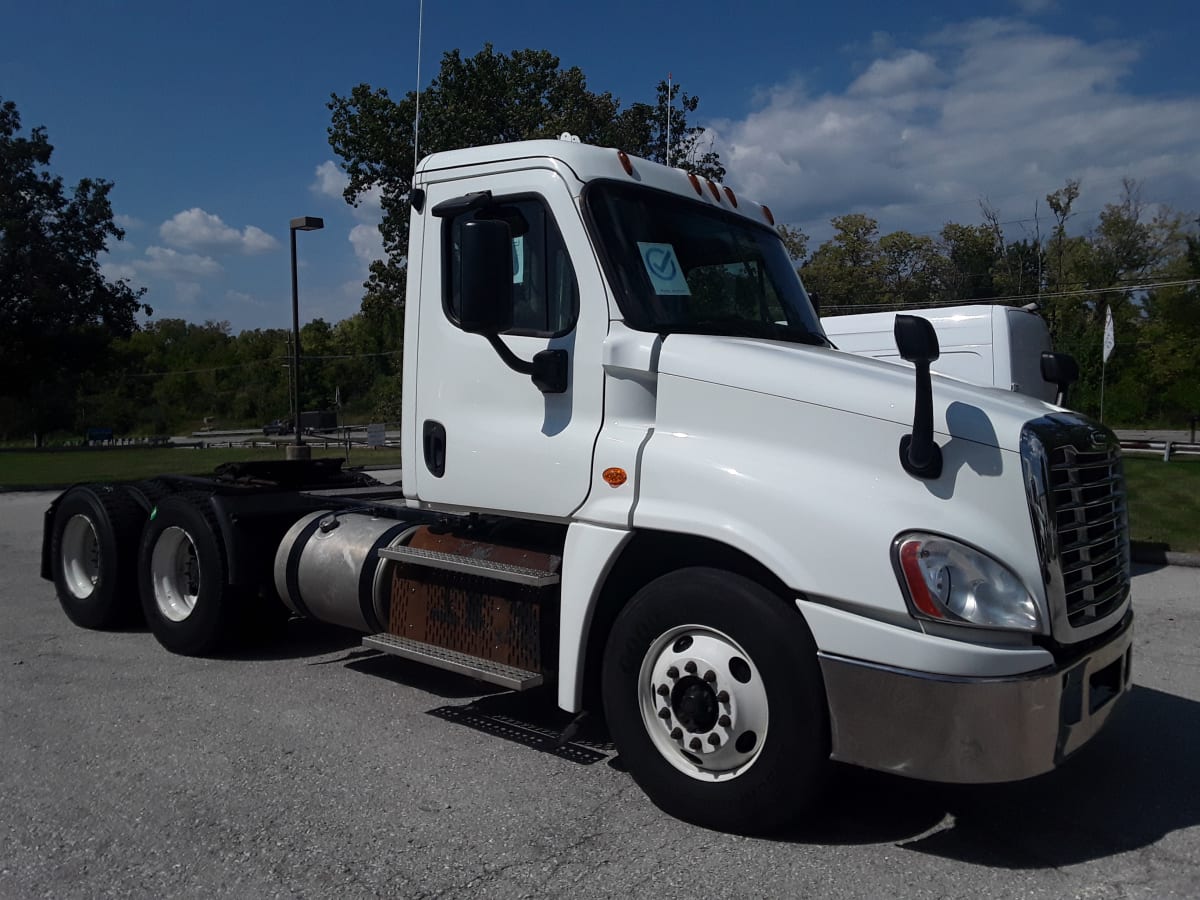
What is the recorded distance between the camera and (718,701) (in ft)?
12.4

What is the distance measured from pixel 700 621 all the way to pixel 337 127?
1271 inches

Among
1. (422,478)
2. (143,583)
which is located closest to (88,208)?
(143,583)

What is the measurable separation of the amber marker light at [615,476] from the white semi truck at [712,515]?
0.12ft

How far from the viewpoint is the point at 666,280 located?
4535 mm

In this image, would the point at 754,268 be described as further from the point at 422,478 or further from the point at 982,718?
the point at 982,718

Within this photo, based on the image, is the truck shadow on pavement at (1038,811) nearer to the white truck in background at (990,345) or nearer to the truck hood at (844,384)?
the truck hood at (844,384)

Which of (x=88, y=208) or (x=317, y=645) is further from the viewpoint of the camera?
(x=88, y=208)

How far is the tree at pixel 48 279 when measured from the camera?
31.7m

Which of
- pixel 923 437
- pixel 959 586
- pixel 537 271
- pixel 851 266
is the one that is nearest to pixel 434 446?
pixel 537 271

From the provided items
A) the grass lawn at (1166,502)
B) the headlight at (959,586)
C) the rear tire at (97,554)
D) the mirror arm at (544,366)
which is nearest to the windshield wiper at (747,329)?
the mirror arm at (544,366)

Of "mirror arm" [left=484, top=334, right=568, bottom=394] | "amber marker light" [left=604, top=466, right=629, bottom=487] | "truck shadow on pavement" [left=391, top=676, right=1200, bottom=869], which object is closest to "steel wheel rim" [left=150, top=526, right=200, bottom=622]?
"truck shadow on pavement" [left=391, top=676, right=1200, bottom=869]

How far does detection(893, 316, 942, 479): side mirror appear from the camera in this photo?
3447 millimetres

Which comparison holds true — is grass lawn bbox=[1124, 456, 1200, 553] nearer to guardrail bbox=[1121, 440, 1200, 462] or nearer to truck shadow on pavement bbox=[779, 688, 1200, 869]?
guardrail bbox=[1121, 440, 1200, 462]

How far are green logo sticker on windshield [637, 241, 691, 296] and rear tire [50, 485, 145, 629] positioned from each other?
470cm
